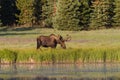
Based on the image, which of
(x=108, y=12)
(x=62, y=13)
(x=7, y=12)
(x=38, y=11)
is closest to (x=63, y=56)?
(x=62, y=13)

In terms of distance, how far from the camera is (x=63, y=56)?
107 feet

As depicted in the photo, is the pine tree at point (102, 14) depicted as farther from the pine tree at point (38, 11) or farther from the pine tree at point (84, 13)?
the pine tree at point (38, 11)

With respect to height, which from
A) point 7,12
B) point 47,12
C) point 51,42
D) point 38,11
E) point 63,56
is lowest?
point 7,12

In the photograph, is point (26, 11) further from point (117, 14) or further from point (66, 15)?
point (117, 14)

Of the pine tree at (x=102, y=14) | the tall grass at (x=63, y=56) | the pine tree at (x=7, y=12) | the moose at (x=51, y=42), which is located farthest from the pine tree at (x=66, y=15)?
the tall grass at (x=63, y=56)

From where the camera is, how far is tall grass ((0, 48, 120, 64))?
32.6m

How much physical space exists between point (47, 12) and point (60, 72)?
42.5m

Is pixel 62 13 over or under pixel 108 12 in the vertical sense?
over

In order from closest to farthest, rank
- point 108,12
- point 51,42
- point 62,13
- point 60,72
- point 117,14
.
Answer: point 60,72, point 51,42, point 62,13, point 117,14, point 108,12

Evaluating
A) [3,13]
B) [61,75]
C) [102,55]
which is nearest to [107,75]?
[61,75]

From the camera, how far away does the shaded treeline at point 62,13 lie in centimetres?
6675

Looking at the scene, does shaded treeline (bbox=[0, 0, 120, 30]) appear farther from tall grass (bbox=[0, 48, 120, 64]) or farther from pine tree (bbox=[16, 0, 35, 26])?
tall grass (bbox=[0, 48, 120, 64])

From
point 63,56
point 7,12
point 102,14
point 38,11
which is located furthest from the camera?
point 7,12

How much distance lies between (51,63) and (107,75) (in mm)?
6104
